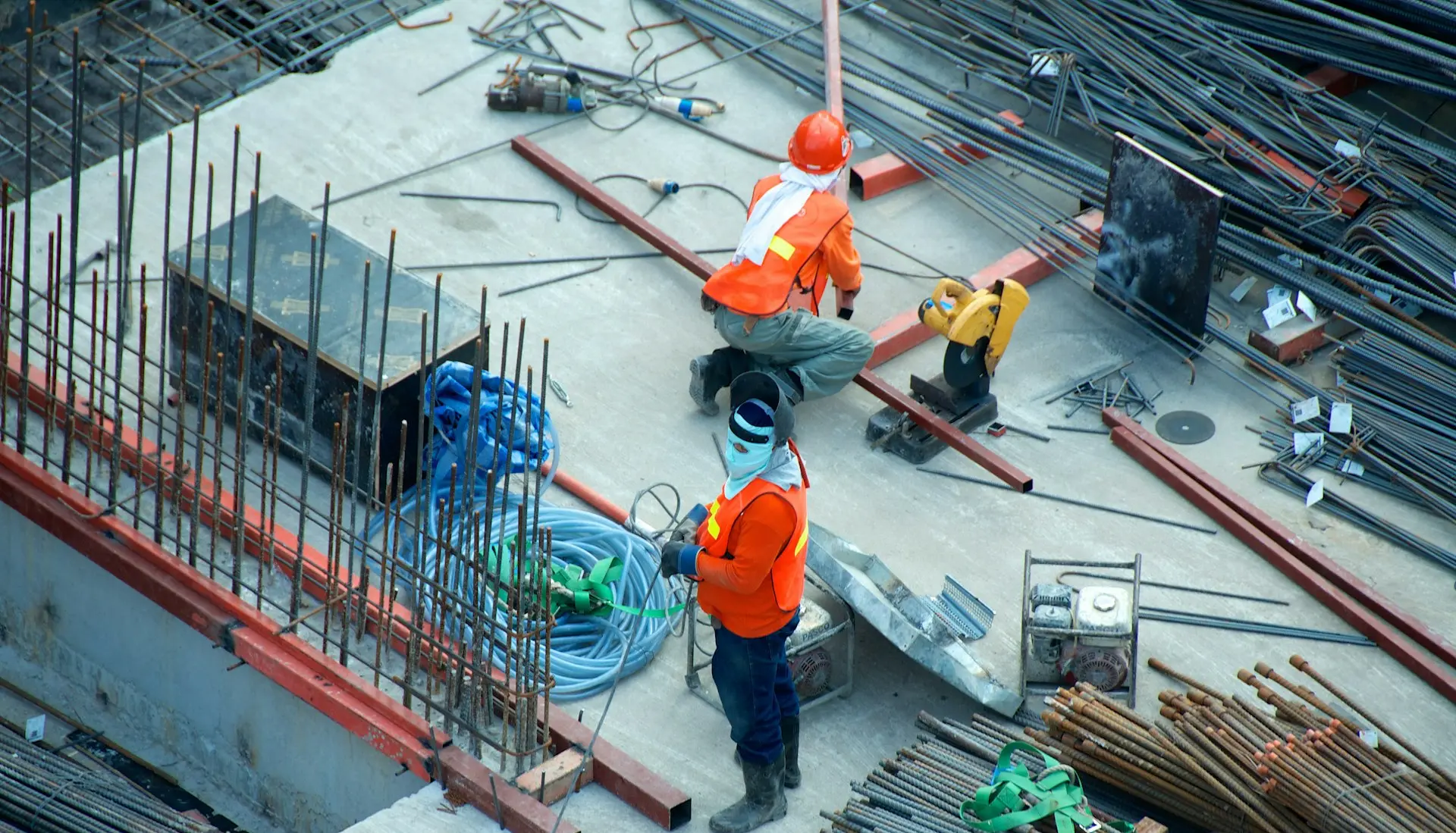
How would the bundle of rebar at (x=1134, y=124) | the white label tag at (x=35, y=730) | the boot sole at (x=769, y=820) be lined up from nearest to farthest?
the boot sole at (x=769, y=820)
the white label tag at (x=35, y=730)
the bundle of rebar at (x=1134, y=124)

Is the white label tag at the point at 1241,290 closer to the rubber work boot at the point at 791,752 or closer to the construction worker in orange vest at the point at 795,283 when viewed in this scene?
the construction worker in orange vest at the point at 795,283

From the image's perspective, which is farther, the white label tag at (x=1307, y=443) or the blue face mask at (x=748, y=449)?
the white label tag at (x=1307, y=443)

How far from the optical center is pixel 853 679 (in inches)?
399

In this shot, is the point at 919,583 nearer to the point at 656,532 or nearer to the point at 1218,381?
the point at 656,532

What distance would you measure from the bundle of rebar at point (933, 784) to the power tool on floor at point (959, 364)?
8.09ft

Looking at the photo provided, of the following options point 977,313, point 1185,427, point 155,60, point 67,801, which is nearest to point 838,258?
point 977,313

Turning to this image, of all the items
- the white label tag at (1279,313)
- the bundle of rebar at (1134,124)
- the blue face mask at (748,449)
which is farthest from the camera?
the bundle of rebar at (1134,124)

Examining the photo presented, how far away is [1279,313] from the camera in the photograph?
1215cm

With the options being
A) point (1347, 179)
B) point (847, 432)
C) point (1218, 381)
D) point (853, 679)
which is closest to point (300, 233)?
point (847, 432)

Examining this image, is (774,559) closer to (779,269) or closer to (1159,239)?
(779,269)

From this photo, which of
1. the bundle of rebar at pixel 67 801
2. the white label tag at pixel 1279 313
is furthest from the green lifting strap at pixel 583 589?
the white label tag at pixel 1279 313

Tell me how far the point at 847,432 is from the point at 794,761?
9.01ft

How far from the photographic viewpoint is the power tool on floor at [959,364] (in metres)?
11.3

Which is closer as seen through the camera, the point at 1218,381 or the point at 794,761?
the point at 794,761
